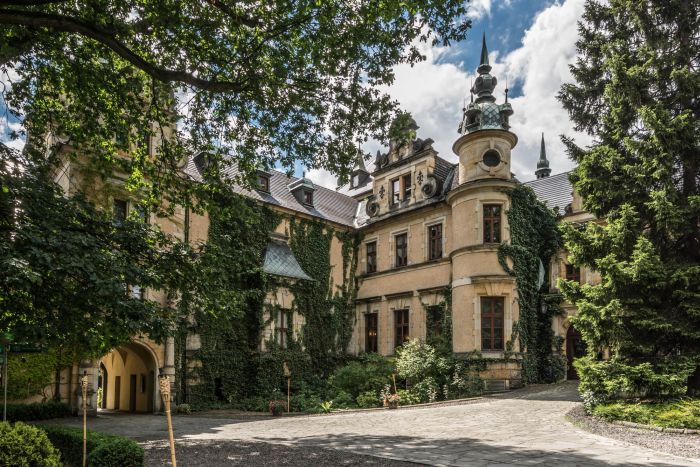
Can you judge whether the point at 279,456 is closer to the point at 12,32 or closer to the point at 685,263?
the point at 12,32

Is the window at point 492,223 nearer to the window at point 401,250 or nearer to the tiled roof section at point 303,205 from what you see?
the window at point 401,250

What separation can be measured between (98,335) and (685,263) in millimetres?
13229

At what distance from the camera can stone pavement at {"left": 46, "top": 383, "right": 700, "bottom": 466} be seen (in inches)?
343

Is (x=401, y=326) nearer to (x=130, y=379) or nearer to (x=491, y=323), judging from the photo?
(x=491, y=323)

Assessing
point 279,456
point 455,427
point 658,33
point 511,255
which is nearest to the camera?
point 279,456

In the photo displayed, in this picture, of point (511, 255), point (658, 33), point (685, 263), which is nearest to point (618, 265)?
point (685, 263)

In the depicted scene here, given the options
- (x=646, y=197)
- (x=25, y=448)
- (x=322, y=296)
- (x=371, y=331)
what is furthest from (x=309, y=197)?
(x=25, y=448)

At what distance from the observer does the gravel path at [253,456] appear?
8594mm

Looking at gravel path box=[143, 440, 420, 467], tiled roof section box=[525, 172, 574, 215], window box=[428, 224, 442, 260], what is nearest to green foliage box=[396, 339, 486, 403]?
window box=[428, 224, 442, 260]

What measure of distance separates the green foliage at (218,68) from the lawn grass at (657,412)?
8.45 m

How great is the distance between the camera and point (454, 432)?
11.7m

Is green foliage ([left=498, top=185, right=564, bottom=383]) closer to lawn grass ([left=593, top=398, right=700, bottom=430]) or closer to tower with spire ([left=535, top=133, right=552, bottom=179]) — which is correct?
lawn grass ([left=593, top=398, right=700, bottom=430])

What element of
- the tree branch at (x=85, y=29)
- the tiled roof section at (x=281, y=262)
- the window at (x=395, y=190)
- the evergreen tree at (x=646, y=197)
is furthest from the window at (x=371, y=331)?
the tree branch at (x=85, y=29)

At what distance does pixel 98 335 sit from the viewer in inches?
344
